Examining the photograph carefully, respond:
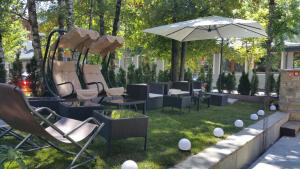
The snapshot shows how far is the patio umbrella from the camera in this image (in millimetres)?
8203

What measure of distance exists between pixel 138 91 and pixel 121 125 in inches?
148

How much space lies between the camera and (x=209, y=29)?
9.59 meters

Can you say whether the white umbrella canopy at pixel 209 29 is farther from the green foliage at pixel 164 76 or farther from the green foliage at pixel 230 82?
the green foliage at pixel 230 82

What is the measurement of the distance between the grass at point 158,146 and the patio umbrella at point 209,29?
2.59 meters

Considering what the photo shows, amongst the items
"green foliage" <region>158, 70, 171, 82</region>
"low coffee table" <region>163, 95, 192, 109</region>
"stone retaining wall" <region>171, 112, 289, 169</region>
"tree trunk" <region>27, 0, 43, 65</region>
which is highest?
"tree trunk" <region>27, 0, 43, 65</region>

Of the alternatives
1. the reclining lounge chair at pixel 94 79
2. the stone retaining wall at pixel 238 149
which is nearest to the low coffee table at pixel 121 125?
the stone retaining wall at pixel 238 149

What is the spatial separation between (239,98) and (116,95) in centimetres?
646

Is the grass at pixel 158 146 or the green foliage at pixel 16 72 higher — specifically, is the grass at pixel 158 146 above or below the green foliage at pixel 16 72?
below

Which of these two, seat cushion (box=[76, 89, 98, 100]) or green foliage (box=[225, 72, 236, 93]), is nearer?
seat cushion (box=[76, 89, 98, 100])

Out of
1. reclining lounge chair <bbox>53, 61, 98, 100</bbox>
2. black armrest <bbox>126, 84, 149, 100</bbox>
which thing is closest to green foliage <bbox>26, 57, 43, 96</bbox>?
reclining lounge chair <bbox>53, 61, 98, 100</bbox>

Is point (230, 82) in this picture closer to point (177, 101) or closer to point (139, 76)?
point (139, 76)

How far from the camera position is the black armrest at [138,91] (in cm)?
756

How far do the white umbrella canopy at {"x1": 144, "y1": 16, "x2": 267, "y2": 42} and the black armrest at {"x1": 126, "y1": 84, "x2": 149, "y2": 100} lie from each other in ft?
6.56

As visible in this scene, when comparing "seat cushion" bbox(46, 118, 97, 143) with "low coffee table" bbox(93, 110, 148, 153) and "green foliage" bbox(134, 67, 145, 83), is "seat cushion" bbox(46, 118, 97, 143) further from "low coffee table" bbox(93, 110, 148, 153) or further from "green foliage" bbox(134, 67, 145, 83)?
"green foliage" bbox(134, 67, 145, 83)
